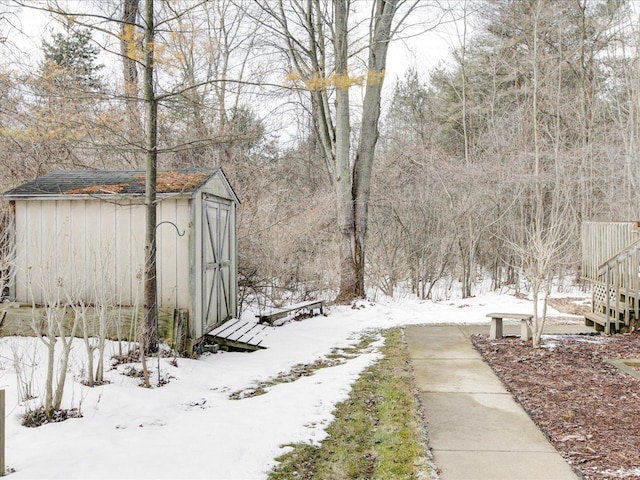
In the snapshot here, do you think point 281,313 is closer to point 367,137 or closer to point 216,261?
point 216,261

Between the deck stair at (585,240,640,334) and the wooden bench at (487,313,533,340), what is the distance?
156 centimetres

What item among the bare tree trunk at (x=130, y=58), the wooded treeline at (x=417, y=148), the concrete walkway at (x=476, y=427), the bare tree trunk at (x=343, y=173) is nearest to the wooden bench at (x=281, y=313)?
the wooded treeline at (x=417, y=148)

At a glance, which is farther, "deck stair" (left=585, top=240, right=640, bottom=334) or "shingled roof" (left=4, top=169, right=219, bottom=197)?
"deck stair" (left=585, top=240, right=640, bottom=334)

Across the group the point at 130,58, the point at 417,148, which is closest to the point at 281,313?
the point at 130,58

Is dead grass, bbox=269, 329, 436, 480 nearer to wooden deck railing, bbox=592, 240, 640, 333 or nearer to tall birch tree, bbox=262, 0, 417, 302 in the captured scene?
wooden deck railing, bbox=592, 240, 640, 333

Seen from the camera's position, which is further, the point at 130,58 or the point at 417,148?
the point at 417,148

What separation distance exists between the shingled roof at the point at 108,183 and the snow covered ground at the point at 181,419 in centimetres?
204

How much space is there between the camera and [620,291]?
26.7 feet

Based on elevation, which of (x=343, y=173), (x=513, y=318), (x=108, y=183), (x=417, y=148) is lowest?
(x=513, y=318)

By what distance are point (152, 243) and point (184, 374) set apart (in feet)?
5.27

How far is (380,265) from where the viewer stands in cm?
1305

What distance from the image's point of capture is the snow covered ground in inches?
135

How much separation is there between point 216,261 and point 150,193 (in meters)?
2.18

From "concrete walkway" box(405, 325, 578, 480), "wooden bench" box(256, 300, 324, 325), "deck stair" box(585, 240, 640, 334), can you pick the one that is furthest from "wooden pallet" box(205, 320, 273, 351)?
"deck stair" box(585, 240, 640, 334)
